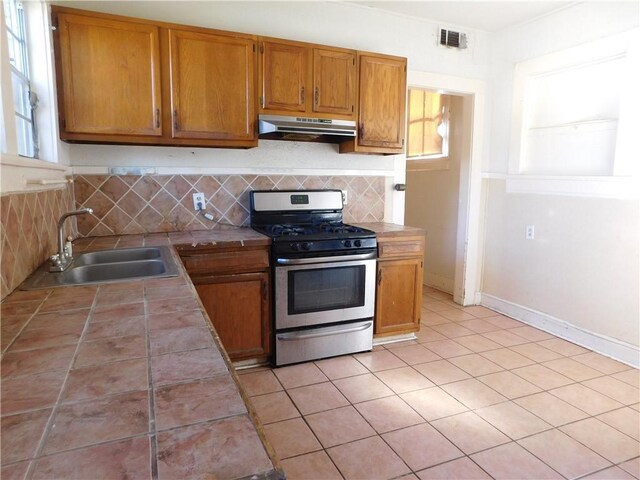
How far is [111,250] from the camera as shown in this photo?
2.12 m

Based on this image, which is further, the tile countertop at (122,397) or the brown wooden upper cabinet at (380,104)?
the brown wooden upper cabinet at (380,104)

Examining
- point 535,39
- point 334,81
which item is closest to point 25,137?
point 334,81

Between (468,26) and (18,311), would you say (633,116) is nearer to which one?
(468,26)

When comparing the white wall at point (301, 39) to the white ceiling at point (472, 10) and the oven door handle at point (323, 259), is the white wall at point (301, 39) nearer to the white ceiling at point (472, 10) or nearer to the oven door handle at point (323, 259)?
the white ceiling at point (472, 10)

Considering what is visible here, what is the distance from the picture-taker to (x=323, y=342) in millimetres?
2771

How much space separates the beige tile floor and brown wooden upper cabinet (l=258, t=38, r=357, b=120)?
1.77m

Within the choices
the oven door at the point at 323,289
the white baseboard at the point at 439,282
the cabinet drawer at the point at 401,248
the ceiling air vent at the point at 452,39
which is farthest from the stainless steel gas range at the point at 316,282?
the ceiling air vent at the point at 452,39

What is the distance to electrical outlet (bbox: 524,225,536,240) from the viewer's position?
348 centimetres

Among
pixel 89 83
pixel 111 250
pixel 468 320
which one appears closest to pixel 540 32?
pixel 468 320

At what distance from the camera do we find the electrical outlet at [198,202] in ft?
9.46

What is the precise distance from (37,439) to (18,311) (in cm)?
73

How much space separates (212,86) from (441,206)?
288 cm

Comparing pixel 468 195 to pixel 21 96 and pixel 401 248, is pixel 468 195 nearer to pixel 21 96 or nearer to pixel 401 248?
pixel 401 248

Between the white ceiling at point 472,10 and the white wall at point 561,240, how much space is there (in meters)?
0.14
